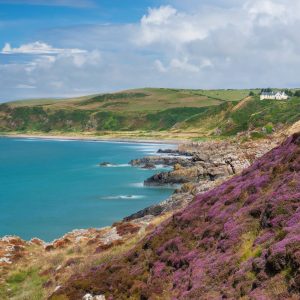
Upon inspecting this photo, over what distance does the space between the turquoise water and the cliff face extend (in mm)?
36025

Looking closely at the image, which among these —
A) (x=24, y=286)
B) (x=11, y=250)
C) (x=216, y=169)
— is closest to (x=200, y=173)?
(x=216, y=169)

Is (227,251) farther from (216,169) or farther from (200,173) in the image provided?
(200,173)

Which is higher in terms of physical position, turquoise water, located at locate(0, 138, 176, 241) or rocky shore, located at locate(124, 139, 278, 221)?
rocky shore, located at locate(124, 139, 278, 221)

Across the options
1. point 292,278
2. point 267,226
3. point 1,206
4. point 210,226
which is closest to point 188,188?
point 1,206

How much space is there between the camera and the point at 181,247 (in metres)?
23.0

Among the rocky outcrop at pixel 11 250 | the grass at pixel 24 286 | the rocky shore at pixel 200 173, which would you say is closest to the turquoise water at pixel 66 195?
the rocky shore at pixel 200 173

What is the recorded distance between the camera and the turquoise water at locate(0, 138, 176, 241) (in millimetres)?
66188

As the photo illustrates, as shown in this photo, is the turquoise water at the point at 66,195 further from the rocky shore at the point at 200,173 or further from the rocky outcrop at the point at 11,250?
the rocky outcrop at the point at 11,250

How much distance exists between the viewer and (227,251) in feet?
62.6

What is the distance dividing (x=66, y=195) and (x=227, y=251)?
74338 millimetres

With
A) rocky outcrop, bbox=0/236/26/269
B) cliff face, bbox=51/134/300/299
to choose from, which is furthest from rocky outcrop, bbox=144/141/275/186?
cliff face, bbox=51/134/300/299

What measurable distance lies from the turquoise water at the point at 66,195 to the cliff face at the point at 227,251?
118 feet

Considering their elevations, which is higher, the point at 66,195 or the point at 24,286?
the point at 24,286

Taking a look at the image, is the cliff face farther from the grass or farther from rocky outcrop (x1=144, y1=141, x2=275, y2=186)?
rocky outcrop (x1=144, y1=141, x2=275, y2=186)
